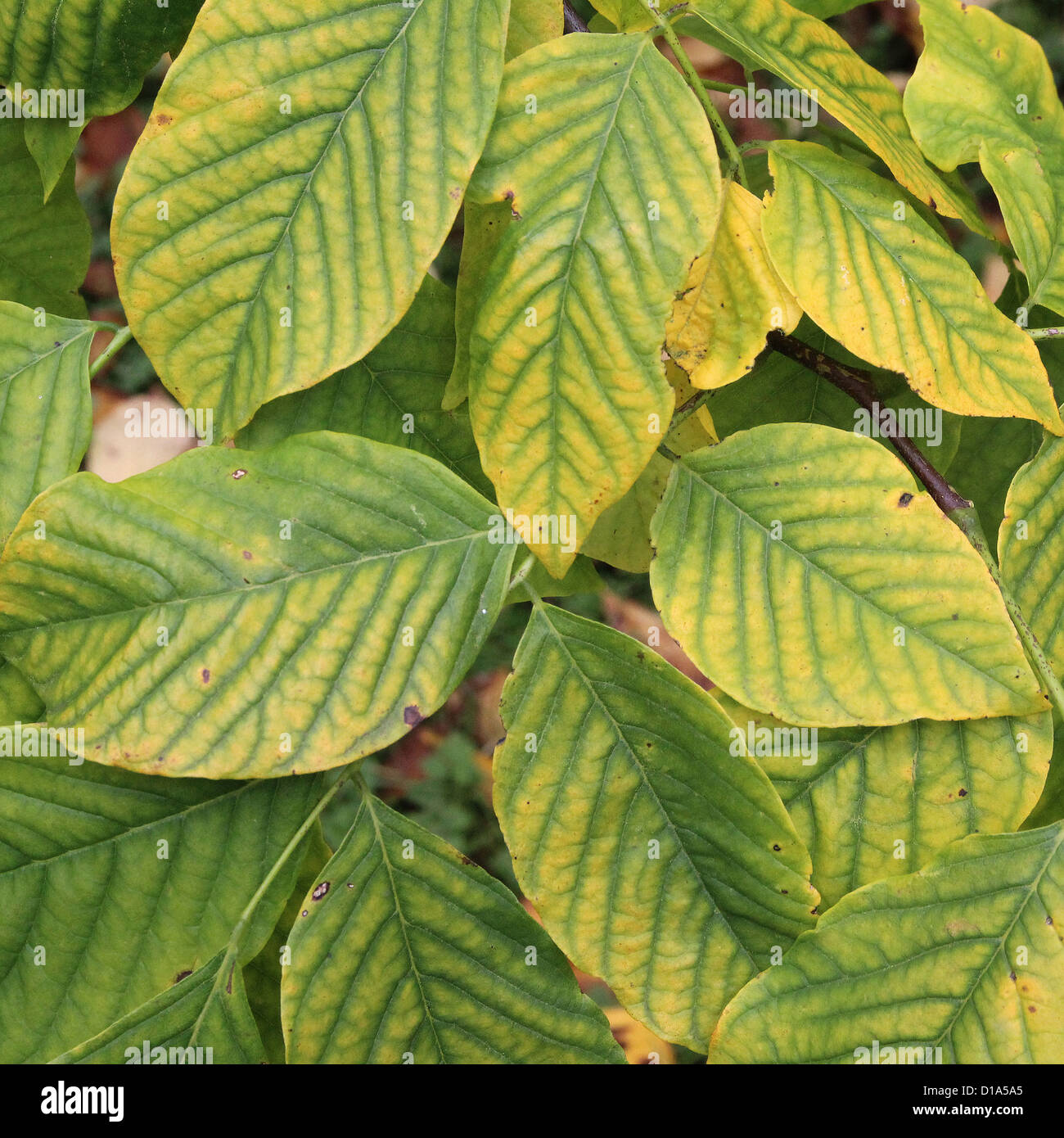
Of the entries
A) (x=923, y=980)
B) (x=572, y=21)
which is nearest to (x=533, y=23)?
(x=572, y=21)

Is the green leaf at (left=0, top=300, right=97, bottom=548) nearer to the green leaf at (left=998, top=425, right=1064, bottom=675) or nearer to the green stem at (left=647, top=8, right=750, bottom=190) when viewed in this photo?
the green stem at (left=647, top=8, right=750, bottom=190)

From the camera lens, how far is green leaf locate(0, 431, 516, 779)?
0.67 m

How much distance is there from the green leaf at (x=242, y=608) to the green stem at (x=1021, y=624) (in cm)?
36

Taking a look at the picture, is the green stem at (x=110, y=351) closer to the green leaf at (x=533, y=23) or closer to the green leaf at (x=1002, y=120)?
the green leaf at (x=533, y=23)

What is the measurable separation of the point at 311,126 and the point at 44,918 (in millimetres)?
573

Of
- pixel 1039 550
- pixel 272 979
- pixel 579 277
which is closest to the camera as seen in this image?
pixel 579 277

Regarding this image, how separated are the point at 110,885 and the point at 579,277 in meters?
0.53

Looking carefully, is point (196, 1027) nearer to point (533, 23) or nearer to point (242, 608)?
point (242, 608)

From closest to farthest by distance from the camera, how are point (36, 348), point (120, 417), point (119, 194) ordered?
point (119, 194) < point (36, 348) < point (120, 417)

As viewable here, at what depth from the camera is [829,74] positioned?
0.75 m

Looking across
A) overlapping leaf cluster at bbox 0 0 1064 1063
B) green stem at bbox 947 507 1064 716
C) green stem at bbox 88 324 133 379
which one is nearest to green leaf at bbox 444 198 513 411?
overlapping leaf cluster at bbox 0 0 1064 1063

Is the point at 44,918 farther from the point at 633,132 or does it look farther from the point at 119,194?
the point at 633,132
